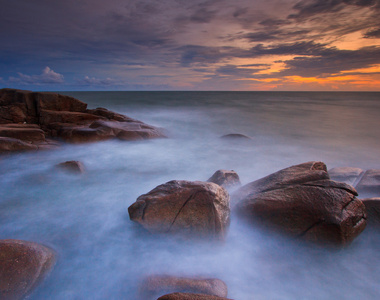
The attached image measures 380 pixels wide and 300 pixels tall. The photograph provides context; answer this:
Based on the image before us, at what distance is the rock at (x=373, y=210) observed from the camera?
4.14m

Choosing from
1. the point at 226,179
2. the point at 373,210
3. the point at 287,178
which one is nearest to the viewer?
the point at 373,210

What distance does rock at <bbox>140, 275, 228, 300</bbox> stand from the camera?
290 cm

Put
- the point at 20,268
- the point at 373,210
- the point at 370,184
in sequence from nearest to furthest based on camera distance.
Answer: the point at 20,268
the point at 373,210
the point at 370,184

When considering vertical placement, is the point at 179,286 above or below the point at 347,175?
below

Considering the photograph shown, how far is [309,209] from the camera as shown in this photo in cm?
367

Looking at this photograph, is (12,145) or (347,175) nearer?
(347,175)

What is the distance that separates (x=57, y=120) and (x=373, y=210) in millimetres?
12317

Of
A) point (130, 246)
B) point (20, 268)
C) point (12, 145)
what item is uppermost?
point (12, 145)

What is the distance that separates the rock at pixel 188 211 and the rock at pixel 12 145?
6.81 meters

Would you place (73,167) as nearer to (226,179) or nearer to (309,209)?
(226,179)

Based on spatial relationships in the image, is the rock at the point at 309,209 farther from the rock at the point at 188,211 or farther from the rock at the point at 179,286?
the rock at the point at 179,286

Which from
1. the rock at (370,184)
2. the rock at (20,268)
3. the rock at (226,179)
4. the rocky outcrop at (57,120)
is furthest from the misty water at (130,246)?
the rocky outcrop at (57,120)

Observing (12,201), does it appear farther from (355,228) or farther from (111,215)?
(355,228)

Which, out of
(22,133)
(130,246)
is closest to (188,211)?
(130,246)
